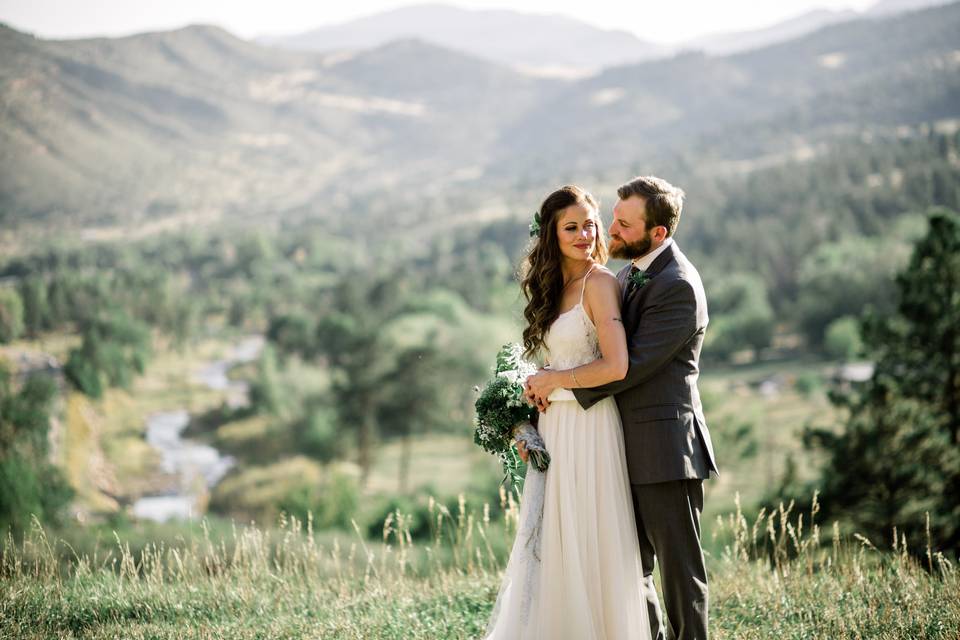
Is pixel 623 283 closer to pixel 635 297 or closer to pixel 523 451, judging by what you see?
pixel 635 297

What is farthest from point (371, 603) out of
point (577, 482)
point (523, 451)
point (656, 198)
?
point (656, 198)

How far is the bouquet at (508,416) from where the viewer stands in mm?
4156

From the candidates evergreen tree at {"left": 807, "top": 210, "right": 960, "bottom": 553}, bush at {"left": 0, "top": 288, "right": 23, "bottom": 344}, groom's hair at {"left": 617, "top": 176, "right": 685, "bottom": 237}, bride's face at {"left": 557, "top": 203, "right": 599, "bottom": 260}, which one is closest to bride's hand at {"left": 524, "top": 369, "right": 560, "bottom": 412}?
bride's face at {"left": 557, "top": 203, "right": 599, "bottom": 260}

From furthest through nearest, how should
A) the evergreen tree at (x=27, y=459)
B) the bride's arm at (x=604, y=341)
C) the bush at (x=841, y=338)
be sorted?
1. the bush at (x=841, y=338)
2. the evergreen tree at (x=27, y=459)
3. the bride's arm at (x=604, y=341)

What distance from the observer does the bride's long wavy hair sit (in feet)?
13.2

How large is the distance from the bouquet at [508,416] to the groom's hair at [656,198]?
105 cm

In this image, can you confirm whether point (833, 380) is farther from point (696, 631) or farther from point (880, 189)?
point (696, 631)

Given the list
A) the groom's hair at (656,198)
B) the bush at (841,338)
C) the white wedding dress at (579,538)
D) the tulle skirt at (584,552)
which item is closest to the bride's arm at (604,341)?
the white wedding dress at (579,538)

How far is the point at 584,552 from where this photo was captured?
3984mm

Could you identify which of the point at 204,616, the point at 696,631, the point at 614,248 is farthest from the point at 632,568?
the point at 204,616

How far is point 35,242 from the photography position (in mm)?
68938

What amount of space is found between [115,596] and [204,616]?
0.70 m

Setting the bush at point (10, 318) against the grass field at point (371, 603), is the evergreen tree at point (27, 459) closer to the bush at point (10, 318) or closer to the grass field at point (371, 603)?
the bush at point (10, 318)

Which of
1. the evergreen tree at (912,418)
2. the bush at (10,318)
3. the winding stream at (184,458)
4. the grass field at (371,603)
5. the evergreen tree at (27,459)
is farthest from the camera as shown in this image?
the bush at (10,318)
